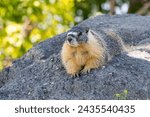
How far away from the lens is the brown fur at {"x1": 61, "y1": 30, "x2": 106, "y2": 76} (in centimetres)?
895

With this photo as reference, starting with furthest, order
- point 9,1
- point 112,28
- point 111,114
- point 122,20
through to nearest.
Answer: point 9,1 < point 122,20 < point 112,28 < point 111,114

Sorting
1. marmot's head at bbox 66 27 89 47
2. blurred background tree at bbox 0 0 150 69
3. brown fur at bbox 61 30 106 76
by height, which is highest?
marmot's head at bbox 66 27 89 47

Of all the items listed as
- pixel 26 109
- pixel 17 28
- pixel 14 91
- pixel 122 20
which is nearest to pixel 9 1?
pixel 17 28

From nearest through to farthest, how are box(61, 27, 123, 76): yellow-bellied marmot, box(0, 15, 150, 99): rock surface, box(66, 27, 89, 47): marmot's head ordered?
box(0, 15, 150, 99): rock surface < box(66, 27, 89, 47): marmot's head < box(61, 27, 123, 76): yellow-bellied marmot

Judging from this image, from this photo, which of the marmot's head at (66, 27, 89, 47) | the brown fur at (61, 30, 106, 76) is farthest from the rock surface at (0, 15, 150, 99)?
the marmot's head at (66, 27, 89, 47)

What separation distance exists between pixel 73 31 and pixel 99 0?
950cm

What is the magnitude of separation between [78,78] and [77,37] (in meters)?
0.55

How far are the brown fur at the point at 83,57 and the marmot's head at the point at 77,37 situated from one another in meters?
0.08

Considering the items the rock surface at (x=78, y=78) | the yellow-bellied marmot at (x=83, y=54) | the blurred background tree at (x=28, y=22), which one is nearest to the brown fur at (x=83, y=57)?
the yellow-bellied marmot at (x=83, y=54)

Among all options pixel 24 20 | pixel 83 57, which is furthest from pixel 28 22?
pixel 83 57

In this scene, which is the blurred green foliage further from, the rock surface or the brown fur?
the brown fur

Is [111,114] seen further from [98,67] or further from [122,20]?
[122,20]

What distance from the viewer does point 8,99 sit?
8.78m

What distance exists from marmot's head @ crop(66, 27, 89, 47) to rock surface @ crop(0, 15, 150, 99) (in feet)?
1.44
